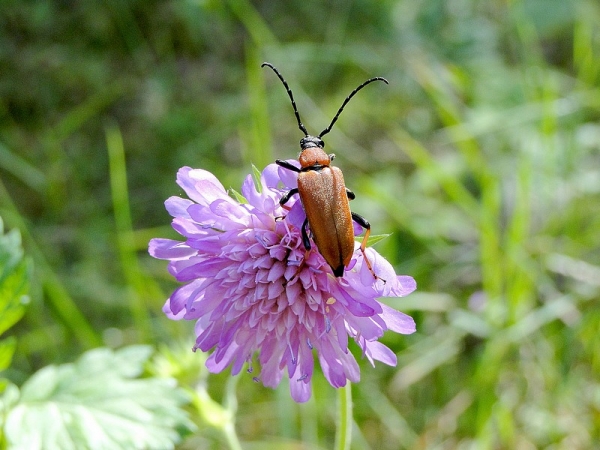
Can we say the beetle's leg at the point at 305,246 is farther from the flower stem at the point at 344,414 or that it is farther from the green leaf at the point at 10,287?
the green leaf at the point at 10,287

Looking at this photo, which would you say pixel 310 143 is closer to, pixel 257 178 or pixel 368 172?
pixel 257 178

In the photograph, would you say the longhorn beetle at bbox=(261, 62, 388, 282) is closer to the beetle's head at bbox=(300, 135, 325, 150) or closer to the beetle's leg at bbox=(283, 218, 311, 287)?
the beetle's leg at bbox=(283, 218, 311, 287)

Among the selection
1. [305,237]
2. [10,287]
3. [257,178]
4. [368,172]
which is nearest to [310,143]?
[257,178]

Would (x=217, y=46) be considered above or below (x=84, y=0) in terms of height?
below

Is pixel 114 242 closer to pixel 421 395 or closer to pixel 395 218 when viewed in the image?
pixel 395 218

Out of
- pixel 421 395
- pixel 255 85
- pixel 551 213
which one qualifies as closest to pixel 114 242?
pixel 255 85

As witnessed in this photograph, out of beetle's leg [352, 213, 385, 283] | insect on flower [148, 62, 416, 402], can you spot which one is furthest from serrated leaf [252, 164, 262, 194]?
beetle's leg [352, 213, 385, 283]
